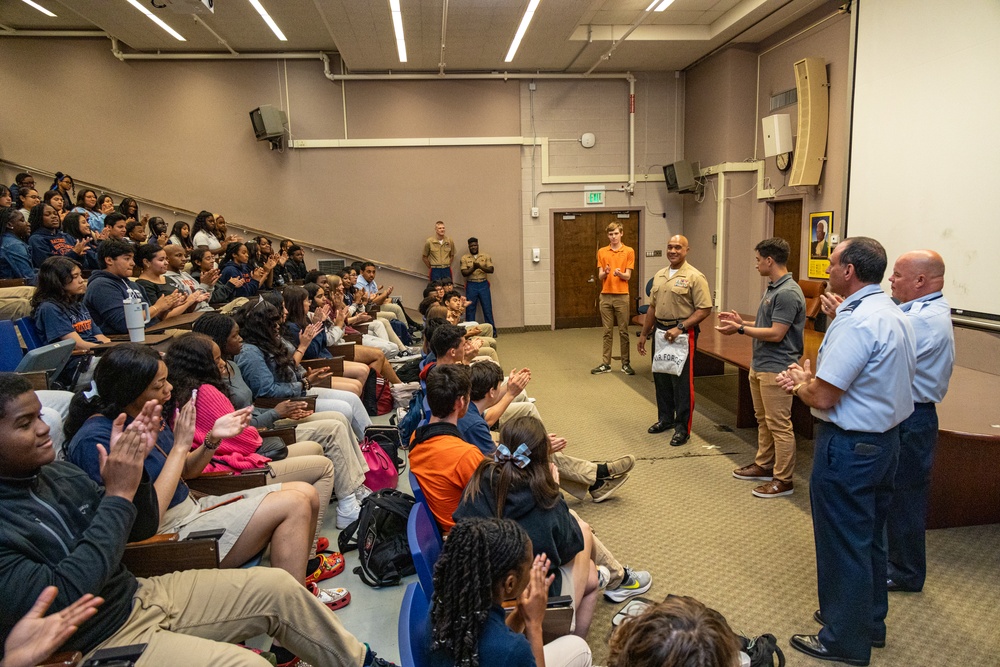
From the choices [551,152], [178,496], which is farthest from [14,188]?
[178,496]

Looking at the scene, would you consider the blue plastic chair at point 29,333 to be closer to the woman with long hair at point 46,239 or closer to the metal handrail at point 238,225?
the woman with long hair at point 46,239

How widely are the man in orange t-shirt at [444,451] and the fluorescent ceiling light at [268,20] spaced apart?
5.92m

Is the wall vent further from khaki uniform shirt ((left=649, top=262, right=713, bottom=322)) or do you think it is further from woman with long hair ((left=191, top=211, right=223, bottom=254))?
woman with long hair ((left=191, top=211, right=223, bottom=254))

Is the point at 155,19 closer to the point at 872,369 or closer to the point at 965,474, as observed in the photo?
the point at 872,369

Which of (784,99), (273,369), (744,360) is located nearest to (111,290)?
(273,369)

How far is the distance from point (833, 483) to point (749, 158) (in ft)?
22.9

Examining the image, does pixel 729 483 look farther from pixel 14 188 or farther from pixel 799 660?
pixel 14 188

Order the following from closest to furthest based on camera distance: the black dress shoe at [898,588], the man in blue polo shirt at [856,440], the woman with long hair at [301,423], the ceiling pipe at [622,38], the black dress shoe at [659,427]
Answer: the man in blue polo shirt at [856,440], the black dress shoe at [898,588], the woman with long hair at [301,423], the black dress shoe at [659,427], the ceiling pipe at [622,38]

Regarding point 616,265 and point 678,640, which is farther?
point 616,265

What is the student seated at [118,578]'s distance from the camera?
1416 millimetres

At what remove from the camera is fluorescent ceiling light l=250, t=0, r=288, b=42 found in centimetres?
651

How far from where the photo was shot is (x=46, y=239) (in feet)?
16.0

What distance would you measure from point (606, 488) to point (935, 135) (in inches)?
155

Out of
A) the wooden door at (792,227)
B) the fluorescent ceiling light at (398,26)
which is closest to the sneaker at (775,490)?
the wooden door at (792,227)
